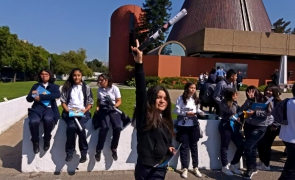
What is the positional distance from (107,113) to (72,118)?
0.58 meters

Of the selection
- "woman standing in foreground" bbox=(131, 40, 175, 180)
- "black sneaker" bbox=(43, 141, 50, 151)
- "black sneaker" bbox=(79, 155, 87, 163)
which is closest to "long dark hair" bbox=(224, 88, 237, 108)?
"woman standing in foreground" bbox=(131, 40, 175, 180)

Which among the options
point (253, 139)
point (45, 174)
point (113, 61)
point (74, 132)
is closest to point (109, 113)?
point (74, 132)

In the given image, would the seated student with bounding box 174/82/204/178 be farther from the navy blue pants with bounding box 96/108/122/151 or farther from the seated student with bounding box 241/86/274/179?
the navy blue pants with bounding box 96/108/122/151

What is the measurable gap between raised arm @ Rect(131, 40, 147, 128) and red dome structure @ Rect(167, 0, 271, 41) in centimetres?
2964

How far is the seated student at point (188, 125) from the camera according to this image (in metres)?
3.79

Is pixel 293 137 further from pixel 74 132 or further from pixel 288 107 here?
pixel 74 132

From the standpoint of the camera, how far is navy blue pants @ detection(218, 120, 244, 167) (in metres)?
3.94

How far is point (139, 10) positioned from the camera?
33.4 meters

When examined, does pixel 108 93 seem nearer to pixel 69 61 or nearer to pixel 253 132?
pixel 253 132

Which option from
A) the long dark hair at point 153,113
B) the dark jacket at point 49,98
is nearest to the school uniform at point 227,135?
the long dark hair at point 153,113

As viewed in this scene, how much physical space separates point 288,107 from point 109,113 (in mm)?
2701

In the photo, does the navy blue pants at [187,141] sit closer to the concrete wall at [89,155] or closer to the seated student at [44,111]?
the concrete wall at [89,155]

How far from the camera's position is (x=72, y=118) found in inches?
144

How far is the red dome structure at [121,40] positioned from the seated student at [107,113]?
2651cm
